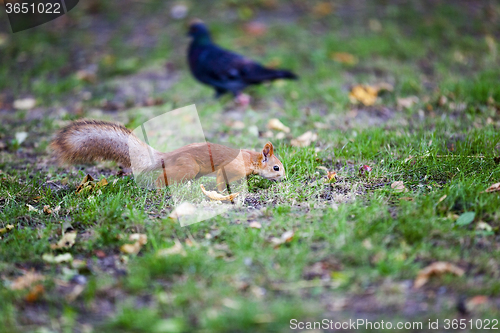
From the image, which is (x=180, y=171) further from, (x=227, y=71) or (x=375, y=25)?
(x=375, y=25)

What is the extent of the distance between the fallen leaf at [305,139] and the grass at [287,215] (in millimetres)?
113

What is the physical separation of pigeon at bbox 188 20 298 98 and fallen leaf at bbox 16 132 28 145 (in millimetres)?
1972

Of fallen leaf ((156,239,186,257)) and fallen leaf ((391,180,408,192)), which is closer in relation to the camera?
fallen leaf ((156,239,186,257))

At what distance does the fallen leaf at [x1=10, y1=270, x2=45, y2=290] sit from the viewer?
201cm

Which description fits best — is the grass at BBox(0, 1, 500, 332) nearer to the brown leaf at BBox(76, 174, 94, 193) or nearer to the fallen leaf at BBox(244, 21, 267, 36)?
the brown leaf at BBox(76, 174, 94, 193)

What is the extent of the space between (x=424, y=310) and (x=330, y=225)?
0.73 meters

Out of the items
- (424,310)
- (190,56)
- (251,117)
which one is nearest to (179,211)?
(424,310)

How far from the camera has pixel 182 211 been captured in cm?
262

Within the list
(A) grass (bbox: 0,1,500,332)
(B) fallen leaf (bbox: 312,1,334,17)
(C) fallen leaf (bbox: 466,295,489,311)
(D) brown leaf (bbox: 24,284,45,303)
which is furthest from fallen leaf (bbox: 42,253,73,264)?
(B) fallen leaf (bbox: 312,1,334,17)

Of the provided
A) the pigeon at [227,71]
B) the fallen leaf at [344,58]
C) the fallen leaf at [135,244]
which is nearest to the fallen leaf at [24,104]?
the pigeon at [227,71]

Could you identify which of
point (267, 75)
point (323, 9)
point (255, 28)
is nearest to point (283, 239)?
point (267, 75)

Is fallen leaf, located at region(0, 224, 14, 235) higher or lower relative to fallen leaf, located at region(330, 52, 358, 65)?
higher

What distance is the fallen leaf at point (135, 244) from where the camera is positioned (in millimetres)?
2297

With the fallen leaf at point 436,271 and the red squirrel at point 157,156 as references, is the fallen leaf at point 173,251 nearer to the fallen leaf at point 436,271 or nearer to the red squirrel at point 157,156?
the red squirrel at point 157,156
